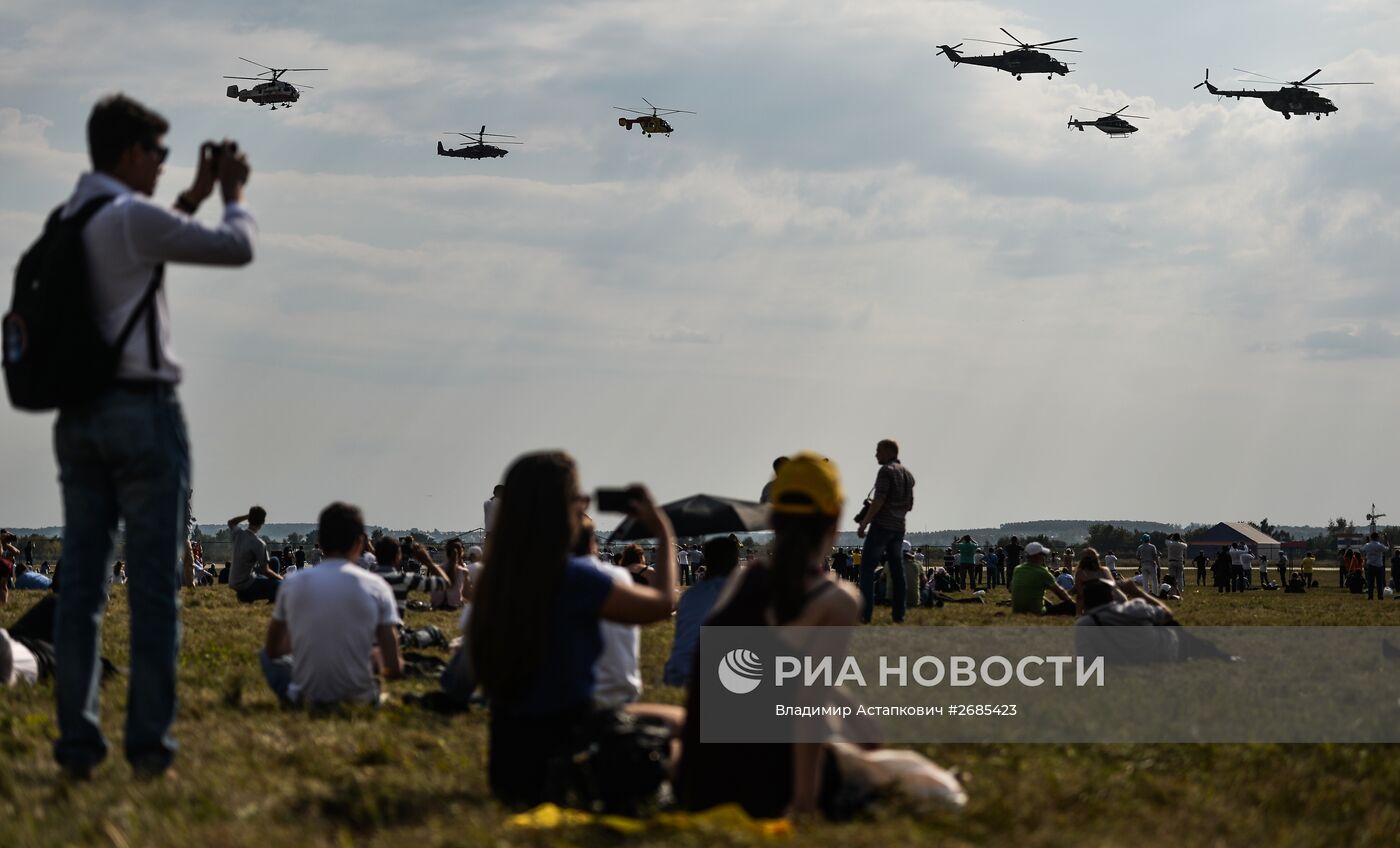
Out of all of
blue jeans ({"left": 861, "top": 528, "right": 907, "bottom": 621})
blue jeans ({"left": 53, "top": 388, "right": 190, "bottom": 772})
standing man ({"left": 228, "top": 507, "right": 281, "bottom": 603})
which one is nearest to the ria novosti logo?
blue jeans ({"left": 53, "top": 388, "right": 190, "bottom": 772})

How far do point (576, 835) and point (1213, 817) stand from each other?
2.57 meters

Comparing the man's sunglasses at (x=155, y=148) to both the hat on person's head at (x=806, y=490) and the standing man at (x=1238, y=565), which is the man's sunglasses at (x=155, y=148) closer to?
the hat on person's head at (x=806, y=490)

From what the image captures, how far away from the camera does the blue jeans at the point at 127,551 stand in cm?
483

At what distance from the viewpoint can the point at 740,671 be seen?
525cm

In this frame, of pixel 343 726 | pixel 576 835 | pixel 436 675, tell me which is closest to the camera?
pixel 576 835

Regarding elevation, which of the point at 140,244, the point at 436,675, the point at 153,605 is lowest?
the point at 436,675

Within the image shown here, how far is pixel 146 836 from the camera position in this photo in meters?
4.38

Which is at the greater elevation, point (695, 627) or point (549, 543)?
point (549, 543)

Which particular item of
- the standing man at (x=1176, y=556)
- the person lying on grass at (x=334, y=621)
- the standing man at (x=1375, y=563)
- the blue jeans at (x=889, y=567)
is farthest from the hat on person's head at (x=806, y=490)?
the standing man at (x=1375, y=563)

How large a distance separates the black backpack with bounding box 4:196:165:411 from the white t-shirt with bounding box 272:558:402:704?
3079 millimetres

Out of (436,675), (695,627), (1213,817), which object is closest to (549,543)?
(1213,817)

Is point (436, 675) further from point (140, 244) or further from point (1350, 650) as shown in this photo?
point (1350, 650)

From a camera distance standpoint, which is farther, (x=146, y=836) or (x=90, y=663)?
(x=90, y=663)

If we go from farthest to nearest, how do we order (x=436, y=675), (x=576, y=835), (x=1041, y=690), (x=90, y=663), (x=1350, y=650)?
(x=1350, y=650) → (x=436, y=675) → (x=1041, y=690) → (x=90, y=663) → (x=576, y=835)
